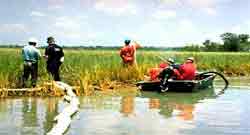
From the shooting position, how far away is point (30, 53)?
18.2 m

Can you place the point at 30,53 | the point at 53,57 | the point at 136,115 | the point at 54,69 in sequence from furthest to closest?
the point at 53,57 < the point at 54,69 < the point at 30,53 < the point at 136,115

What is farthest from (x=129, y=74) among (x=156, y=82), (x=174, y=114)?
(x=174, y=114)

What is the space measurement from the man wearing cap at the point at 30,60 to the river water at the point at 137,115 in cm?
171

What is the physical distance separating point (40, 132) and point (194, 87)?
31.9 feet

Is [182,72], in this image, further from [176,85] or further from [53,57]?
[53,57]

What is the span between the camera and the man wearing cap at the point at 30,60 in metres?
17.8

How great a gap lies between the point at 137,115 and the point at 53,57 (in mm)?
6847

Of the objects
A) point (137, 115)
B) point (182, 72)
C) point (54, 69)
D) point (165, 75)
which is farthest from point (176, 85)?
point (137, 115)

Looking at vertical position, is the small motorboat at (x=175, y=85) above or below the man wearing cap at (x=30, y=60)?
below

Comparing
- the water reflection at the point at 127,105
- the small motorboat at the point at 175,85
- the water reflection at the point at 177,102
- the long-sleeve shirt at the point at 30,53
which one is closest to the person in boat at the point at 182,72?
the small motorboat at the point at 175,85

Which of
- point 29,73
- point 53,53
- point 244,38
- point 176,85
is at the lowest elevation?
point 176,85

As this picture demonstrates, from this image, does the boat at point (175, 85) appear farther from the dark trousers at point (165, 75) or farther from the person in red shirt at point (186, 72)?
the person in red shirt at point (186, 72)

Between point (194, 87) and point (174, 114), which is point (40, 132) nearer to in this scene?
point (174, 114)

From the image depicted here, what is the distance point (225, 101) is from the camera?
16766 mm
